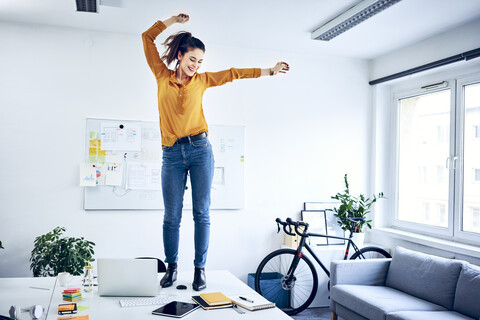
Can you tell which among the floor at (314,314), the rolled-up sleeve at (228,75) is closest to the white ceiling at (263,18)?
the rolled-up sleeve at (228,75)

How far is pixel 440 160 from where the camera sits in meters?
4.19

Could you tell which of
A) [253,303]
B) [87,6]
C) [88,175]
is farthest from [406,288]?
[87,6]

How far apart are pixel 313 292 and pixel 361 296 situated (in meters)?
→ 0.90

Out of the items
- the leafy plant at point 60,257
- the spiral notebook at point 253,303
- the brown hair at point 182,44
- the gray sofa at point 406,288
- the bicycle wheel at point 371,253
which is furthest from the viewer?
the bicycle wheel at point 371,253

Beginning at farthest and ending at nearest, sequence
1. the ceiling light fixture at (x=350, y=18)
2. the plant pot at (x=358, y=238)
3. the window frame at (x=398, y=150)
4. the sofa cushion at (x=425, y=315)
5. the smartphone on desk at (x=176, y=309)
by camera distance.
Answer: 1. the plant pot at (x=358, y=238)
2. the window frame at (x=398, y=150)
3. the ceiling light fixture at (x=350, y=18)
4. the sofa cushion at (x=425, y=315)
5. the smartphone on desk at (x=176, y=309)

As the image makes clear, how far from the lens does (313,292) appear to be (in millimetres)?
4160

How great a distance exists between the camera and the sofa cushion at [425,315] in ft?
9.40

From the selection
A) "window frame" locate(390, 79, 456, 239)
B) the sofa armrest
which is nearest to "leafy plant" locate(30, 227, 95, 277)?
the sofa armrest

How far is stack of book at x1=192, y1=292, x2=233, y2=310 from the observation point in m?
1.99

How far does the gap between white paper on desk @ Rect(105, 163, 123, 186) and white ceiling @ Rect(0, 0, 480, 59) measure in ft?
4.07

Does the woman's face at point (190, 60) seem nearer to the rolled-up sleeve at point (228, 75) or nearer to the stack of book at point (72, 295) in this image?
the rolled-up sleeve at point (228, 75)

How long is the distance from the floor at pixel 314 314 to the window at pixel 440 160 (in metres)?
1.22

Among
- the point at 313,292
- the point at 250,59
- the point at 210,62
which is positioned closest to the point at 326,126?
the point at 250,59

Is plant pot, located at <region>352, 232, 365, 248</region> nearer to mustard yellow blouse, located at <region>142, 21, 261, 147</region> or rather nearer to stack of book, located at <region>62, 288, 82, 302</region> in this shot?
mustard yellow blouse, located at <region>142, 21, 261, 147</region>
